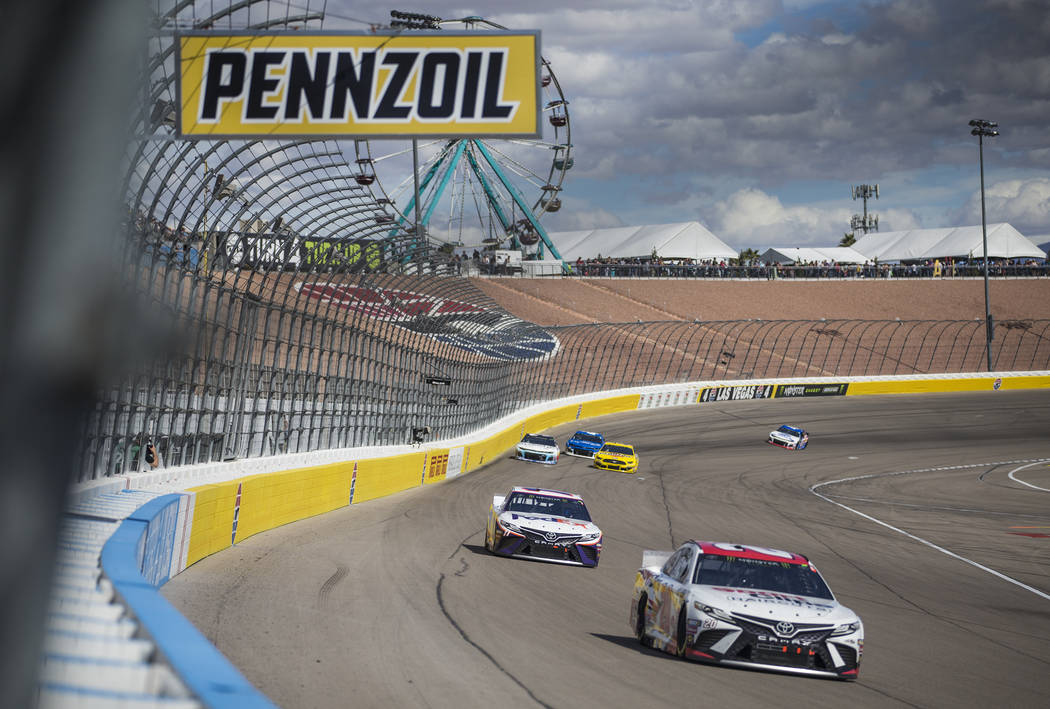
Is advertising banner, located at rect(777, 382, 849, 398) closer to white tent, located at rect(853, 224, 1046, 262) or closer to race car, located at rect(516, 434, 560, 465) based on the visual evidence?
race car, located at rect(516, 434, 560, 465)

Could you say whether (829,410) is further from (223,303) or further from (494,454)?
(223,303)

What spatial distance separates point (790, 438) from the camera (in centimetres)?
4572

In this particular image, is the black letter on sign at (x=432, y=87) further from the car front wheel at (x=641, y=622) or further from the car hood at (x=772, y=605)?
the car front wheel at (x=641, y=622)

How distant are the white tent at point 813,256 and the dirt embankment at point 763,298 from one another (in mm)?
26334

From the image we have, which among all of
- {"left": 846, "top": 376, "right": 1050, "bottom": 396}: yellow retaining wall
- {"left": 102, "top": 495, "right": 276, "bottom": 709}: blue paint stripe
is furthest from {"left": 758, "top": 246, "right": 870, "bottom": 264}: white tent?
{"left": 102, "top": 495, "right": 276, "bottom": 709}: blue paint stripe

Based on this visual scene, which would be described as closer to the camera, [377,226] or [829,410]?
[377,226]

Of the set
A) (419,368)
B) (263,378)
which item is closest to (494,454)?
(419,368)

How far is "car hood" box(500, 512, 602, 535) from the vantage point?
1678 cm

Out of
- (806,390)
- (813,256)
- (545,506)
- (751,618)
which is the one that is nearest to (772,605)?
(751,618)

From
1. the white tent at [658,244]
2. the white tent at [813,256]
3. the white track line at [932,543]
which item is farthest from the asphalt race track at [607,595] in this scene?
the white tent at [813,256]

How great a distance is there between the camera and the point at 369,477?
2548cm

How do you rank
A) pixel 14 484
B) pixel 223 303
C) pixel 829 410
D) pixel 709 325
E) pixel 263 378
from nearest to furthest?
pixel 14 484 < pixel 223 303 < pixel 263 378 < pixel 829 410 < pixel 709 325

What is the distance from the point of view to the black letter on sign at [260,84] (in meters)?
8.71

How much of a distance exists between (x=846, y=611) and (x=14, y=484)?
8.72 metres
